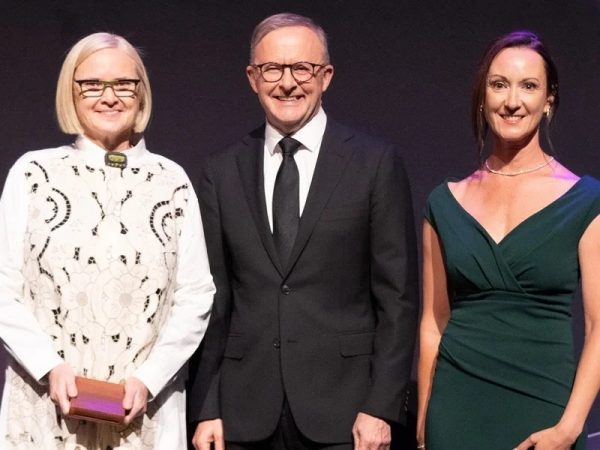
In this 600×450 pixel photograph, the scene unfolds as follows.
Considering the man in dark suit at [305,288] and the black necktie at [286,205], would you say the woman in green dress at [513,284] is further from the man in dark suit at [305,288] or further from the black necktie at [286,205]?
the black necktie at [286,205]

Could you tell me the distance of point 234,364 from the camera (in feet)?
11.6

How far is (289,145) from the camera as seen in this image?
11.7ft

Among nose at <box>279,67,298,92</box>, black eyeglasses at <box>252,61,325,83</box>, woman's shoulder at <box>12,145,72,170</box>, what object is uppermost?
black eyeglasses at <box>252,61,325,83</box>

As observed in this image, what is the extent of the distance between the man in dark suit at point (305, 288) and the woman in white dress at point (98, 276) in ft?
0.39

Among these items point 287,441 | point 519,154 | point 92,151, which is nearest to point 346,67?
point 519,154

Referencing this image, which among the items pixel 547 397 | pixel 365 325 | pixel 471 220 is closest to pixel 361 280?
pixel 365 325

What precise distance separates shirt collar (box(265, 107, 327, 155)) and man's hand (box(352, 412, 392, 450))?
774 millimetres

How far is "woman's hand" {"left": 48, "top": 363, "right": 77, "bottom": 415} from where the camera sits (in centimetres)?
319

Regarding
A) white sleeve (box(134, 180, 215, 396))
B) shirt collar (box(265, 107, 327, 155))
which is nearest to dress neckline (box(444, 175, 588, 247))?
shirt collar (box(265, 107, 327, 155))

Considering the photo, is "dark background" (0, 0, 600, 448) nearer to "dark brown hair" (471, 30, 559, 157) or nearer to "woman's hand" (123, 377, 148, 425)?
"dark brown hair" (471, 30, 559, 157)

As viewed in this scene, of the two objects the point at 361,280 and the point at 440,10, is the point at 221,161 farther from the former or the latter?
the point at 440,10

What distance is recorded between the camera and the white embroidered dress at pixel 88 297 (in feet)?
10.8

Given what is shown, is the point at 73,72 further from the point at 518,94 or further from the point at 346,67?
the point at 346,67

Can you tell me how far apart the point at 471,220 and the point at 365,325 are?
41 centimetres
